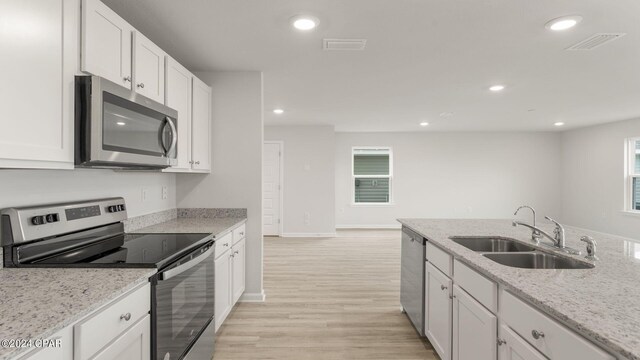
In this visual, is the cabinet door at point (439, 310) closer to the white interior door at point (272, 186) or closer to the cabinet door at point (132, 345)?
the cabinet door at point (132, 345)

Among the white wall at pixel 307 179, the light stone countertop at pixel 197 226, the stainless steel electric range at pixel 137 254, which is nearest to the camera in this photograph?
the stainless steel electric range at pixel 137 254

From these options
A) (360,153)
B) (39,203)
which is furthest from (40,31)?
(360,153)

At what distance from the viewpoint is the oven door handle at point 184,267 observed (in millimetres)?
1542

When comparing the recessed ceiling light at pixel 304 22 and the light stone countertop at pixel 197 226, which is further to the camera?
the light stone countertop at pixel 197 226

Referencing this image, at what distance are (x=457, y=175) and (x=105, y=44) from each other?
25.6 ft

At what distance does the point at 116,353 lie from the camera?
Result: 121 centimetres

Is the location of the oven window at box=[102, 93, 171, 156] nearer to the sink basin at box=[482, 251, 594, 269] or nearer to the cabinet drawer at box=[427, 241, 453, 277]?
the cabinet drawer at box=[427, 241, 453, 277]

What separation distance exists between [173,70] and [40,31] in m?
1.21

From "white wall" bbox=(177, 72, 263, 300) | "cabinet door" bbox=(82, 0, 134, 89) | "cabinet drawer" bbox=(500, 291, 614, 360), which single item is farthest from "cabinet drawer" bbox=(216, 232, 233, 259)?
"cabinet drawer" bbox=(500, 291, 614, 360)

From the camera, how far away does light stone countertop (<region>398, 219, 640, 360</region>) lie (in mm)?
934

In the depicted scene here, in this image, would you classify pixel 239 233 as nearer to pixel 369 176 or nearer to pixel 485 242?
pixel 485 242

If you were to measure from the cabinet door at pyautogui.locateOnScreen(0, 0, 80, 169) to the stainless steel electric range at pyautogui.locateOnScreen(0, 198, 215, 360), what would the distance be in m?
0.42

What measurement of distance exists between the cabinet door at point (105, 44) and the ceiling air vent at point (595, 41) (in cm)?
327

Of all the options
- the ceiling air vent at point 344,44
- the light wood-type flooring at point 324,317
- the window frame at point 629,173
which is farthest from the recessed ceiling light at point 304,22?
the window frame at point 629,173
